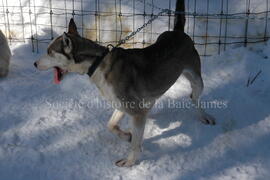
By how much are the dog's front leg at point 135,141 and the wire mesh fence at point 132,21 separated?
2.53 metres

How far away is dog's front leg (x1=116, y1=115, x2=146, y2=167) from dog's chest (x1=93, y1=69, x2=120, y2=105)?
0.27 metres

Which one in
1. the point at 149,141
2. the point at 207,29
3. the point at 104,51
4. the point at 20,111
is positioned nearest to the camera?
the point at 104,51

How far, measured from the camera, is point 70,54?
3516 millimetres

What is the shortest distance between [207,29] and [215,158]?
2670 millimetres

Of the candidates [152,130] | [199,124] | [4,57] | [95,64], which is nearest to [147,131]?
[152,130]

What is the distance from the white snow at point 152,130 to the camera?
384cm

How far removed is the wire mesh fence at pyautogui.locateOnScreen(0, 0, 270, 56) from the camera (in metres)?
6.11

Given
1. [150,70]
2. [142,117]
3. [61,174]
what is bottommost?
[61,174]

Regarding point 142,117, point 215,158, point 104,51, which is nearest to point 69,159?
point 142,117

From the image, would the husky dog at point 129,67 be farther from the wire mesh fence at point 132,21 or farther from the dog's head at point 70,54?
the wire mesh fence at point 132,21

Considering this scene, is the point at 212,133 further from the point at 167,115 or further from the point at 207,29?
the point at 207,29

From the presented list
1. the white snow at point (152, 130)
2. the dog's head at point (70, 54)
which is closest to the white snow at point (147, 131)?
the white snow at point (152, 130)

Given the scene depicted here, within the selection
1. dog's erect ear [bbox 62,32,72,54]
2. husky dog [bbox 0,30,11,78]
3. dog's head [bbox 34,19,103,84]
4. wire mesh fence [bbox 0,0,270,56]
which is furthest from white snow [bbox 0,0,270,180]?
dog's erect ear [bbox 62,32,72,54]

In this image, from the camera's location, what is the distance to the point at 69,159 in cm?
398
